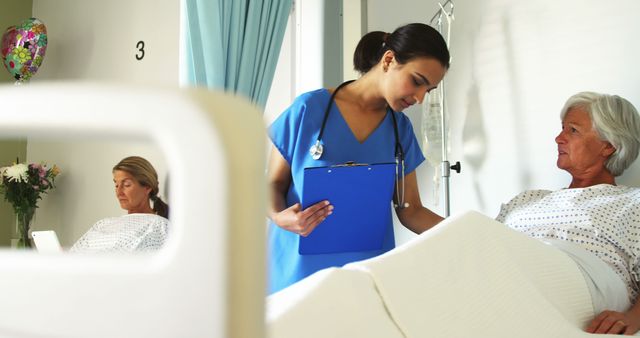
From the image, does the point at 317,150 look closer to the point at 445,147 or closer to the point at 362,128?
the point at 362,128

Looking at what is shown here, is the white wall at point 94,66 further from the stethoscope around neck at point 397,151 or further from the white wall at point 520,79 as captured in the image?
the stethoscope around neck at point 397,151

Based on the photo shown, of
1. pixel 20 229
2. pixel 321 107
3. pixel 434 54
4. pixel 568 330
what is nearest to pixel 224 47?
pixel 321 107

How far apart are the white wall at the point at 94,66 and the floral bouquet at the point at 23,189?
33 centimetres

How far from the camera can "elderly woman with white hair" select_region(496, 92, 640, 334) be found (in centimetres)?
194

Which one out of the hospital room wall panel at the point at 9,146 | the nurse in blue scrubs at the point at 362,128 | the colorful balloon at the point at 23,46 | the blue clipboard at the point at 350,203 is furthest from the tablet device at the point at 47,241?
the hospital room wall panel at the point at 9,146

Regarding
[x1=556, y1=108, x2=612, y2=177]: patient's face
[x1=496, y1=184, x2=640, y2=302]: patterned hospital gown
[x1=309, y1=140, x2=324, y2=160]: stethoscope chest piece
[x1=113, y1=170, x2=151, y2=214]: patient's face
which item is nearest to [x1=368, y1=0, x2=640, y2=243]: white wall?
[x1=556, y1=108, x2=612, y2=177]: patient's face

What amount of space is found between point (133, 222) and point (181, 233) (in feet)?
9.83

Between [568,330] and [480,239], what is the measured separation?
0.28m

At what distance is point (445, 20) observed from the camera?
3.21 metres

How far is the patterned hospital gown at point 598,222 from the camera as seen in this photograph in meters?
2.05

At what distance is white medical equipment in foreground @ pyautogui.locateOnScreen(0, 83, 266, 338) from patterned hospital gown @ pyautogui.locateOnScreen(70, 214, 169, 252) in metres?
2.75

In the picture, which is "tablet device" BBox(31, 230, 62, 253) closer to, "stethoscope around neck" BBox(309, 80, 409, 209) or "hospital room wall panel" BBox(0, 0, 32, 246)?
"stethoscope around neck" BBox(309, 80, 409, 209)

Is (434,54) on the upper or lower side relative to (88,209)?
upper

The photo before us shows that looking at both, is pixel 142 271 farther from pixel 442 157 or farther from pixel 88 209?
pixel 88 209
